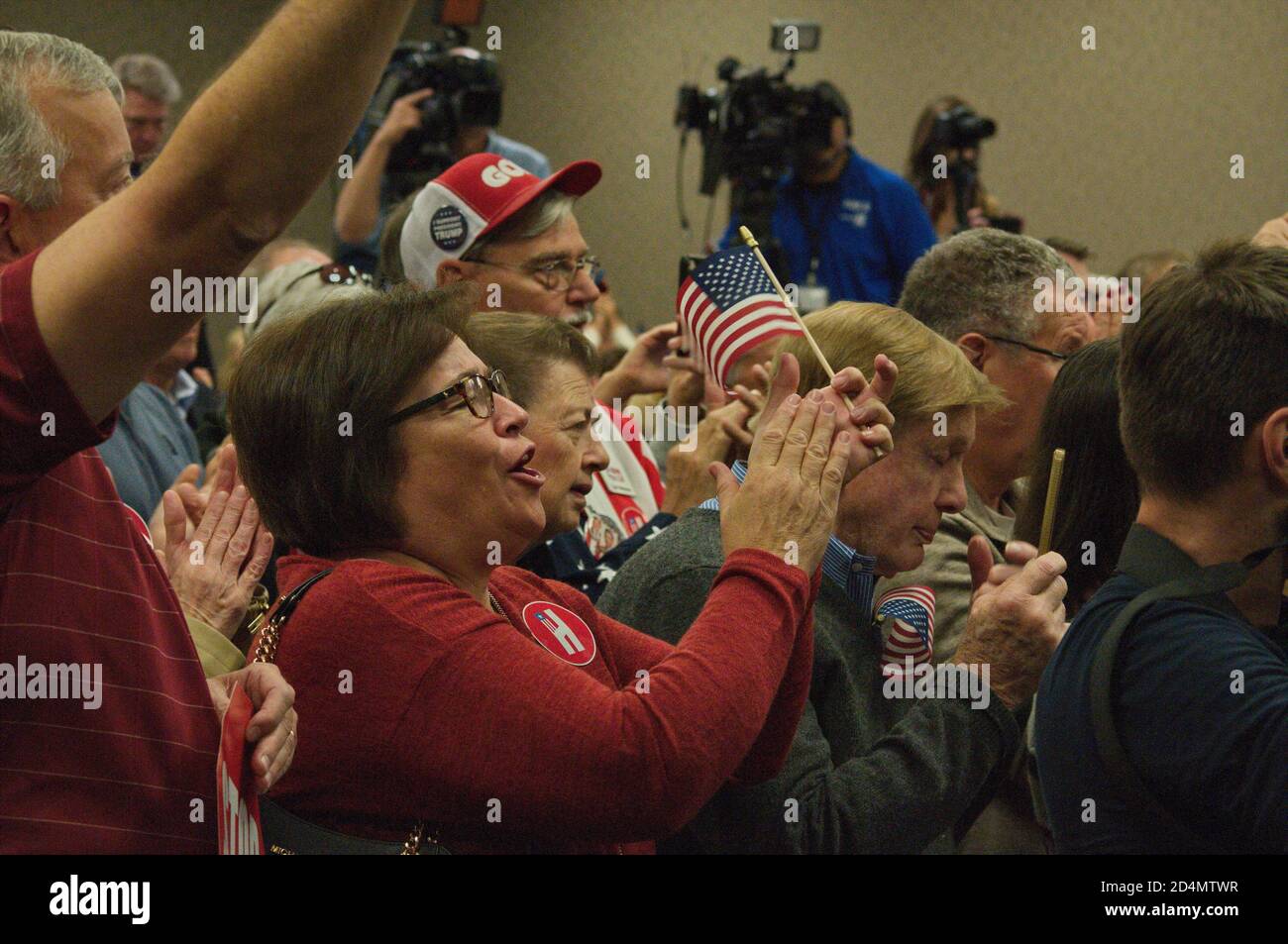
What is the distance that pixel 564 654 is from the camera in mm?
1313

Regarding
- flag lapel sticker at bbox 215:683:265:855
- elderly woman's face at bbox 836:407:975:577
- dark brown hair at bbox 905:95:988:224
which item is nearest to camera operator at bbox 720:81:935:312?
dark brown hair at bbox 905:95:988:224

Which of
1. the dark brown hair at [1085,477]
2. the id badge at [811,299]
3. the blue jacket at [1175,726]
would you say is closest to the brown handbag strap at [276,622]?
the blue jacket at [1175,726]

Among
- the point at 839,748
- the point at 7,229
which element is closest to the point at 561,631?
the point at 839,748

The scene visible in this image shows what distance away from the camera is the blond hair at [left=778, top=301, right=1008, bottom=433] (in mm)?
1646

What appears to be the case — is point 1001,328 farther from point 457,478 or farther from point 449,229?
point 457,478

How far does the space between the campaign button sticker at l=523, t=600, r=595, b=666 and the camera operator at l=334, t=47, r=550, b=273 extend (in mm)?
2277

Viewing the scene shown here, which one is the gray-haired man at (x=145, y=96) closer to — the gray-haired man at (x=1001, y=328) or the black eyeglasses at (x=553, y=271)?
the black eyeglasses at (x=553, y=271)

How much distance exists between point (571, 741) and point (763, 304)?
855 mm

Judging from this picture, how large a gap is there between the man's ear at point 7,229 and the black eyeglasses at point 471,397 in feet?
1.17

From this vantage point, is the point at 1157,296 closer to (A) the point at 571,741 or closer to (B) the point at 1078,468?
(B) the point at 1078,468

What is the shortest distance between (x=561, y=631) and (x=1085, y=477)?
2.26 feet

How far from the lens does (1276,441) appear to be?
116 cm

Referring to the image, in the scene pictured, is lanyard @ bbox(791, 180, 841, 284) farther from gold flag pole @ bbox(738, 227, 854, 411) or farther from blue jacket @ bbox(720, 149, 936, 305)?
gold flag pole @ bbox(738, 227, 854, 411)

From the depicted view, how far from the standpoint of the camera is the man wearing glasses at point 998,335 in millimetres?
2094
